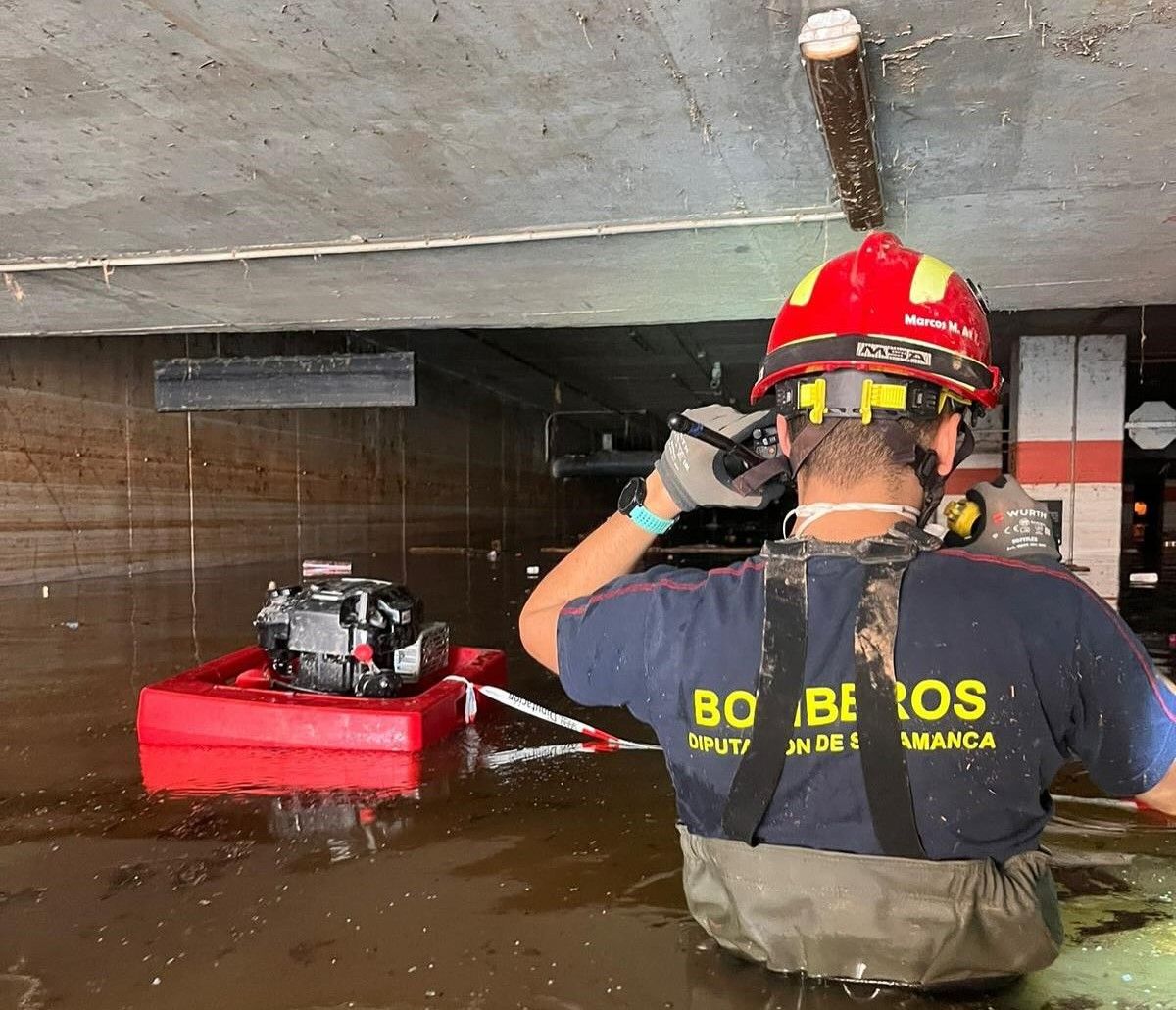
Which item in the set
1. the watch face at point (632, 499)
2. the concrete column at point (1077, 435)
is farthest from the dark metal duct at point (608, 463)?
the watch face at point (632, 499)

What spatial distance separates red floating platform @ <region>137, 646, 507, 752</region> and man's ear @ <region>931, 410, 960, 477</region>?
253 centimetres

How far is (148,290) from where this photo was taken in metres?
4.73

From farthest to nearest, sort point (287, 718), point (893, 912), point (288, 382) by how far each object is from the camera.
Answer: point (288, 382)
point (287, 718)
point (893, 912)

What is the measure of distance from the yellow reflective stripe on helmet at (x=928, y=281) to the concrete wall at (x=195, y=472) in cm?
891

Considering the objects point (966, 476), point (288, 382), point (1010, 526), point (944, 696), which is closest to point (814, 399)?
point (1010, 526)

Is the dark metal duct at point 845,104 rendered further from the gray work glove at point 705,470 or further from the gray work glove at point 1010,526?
the gray work glove at point 1010,526

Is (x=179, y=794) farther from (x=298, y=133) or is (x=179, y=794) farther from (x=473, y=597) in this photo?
(x=473, y=597)

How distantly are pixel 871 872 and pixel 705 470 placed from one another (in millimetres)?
664

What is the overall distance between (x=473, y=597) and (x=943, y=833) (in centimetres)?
726

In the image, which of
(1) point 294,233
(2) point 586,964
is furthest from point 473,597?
(2) point 586,964

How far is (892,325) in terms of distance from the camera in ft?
4.10

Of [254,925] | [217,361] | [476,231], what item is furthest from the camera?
[217,361]

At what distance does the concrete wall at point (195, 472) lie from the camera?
26.9 feet

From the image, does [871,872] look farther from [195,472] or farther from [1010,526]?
[195,472]
